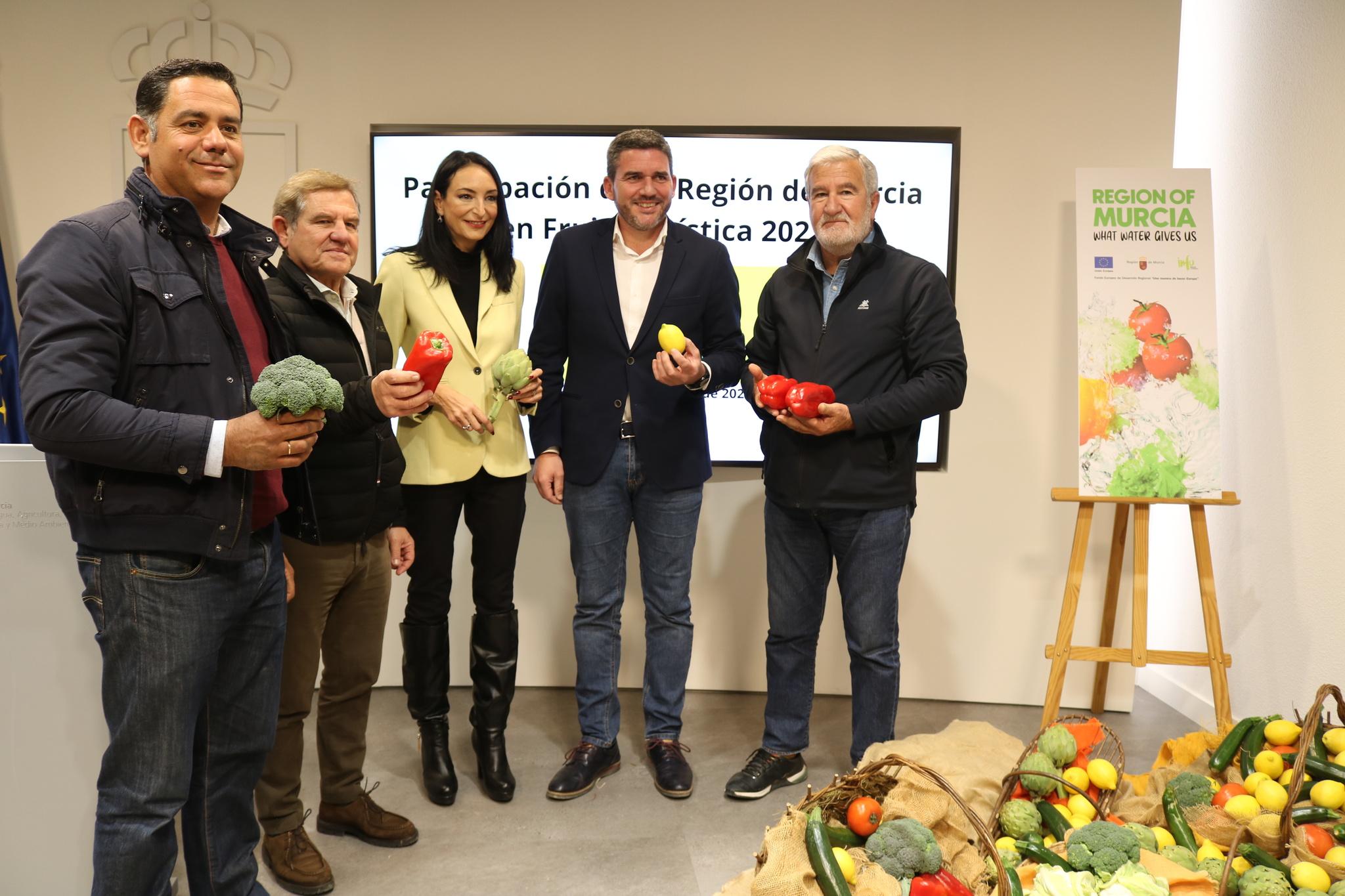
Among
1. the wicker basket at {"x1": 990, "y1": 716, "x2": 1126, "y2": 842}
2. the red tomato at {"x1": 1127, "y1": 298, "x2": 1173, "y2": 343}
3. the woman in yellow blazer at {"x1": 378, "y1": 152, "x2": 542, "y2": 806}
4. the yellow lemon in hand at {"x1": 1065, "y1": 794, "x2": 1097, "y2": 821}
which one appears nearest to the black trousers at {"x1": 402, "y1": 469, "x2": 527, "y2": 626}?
the woman in yellow blazer at {"x1": 378, "y1": 152, "x2": 542, "y2": 806}

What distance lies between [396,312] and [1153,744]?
310 centimetres

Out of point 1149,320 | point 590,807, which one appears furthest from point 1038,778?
point 1149,320

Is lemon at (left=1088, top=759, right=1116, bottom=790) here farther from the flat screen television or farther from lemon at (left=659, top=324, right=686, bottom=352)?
the flat screen television

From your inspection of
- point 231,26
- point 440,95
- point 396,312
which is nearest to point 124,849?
point 396,312

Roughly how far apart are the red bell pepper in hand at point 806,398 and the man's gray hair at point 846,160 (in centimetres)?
62

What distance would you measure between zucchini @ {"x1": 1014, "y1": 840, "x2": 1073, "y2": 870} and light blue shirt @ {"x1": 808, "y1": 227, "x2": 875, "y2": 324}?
1522 mm

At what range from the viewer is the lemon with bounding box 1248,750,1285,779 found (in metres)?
2.02

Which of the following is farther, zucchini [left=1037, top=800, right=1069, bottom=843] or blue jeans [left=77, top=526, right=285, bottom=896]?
zucchini [left=1037, top=800, right=1069, bottom=843]

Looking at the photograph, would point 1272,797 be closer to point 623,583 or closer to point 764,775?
point 764,775

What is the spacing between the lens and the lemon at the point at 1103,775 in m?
2.07

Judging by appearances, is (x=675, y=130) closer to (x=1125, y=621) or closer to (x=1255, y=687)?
(x=1125, y=621)

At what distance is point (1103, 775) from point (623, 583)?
146cm

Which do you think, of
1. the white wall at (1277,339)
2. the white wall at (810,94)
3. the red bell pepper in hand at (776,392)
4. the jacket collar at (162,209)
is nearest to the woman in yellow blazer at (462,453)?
the red bell pepper in hand at (776,392)

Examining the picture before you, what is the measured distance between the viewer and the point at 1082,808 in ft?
6.45
